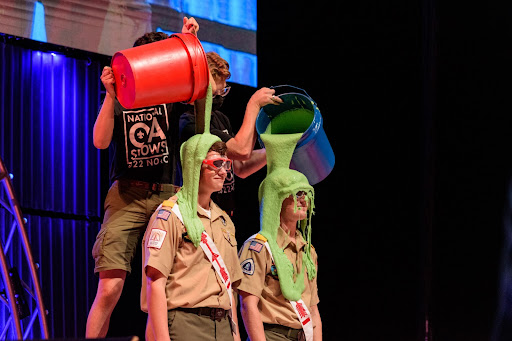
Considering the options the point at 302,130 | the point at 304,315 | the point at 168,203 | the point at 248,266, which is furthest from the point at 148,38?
the point at 304,315

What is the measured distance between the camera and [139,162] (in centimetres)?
331

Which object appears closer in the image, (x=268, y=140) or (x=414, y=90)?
(x=268, y=140)

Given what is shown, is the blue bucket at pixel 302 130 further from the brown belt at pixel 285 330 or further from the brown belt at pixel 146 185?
the brown belt at pixel 285 330

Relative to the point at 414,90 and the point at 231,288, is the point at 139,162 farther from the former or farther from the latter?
the point at 414,90

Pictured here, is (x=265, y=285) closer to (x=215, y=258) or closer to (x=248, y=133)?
(x=215, y=258)

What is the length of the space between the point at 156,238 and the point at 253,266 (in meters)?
0.62

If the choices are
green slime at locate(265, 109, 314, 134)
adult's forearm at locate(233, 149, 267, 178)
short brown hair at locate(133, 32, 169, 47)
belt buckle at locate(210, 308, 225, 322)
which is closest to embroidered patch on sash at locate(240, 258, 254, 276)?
belt buckle at locate(210, 308, 225, 322)

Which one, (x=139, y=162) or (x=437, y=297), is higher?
(x=139, y=162)

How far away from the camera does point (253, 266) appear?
3.46 meters

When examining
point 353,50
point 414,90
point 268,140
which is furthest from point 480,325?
point 268,140

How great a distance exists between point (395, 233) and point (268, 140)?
2321 millimetres

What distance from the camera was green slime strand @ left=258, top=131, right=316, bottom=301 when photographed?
11.5 ft

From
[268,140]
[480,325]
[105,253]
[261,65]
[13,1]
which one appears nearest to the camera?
[105,253]

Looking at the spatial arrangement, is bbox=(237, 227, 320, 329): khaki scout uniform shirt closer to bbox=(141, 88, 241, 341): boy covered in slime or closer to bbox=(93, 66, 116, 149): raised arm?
bbox=(141, 88, 241, 341): boy covered in slime
